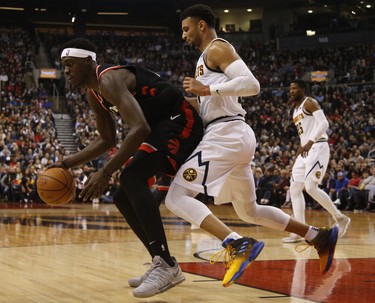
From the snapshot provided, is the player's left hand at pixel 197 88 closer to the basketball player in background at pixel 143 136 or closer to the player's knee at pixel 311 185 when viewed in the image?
the basketball player in background at pixel 143 136

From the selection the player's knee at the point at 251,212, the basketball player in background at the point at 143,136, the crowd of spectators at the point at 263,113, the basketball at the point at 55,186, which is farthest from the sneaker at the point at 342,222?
the crowd of spectators at the point at 263,113

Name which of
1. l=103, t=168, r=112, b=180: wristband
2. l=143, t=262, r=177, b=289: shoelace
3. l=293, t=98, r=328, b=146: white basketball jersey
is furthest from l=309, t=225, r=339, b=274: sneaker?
l=293, t=98, r=328, b=146: white basketball jersey

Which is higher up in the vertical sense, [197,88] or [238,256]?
[197,88]

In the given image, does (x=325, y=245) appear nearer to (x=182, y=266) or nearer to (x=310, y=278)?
(x=310, y=278)

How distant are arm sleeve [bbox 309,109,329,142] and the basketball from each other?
3991 mm

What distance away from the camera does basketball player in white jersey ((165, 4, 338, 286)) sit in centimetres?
404

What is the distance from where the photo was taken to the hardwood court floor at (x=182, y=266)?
397 centimetres

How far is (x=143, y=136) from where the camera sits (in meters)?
3.85

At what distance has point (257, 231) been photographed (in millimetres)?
8852

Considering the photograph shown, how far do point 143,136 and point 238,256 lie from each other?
2.84 ft

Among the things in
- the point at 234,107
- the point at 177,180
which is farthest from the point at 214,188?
the point at 234,107

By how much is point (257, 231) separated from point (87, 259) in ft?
11.8

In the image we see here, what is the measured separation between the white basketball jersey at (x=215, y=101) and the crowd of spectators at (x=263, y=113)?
1069 centimetres

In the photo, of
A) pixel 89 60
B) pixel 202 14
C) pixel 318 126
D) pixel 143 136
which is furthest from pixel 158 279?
pixel 318 126
